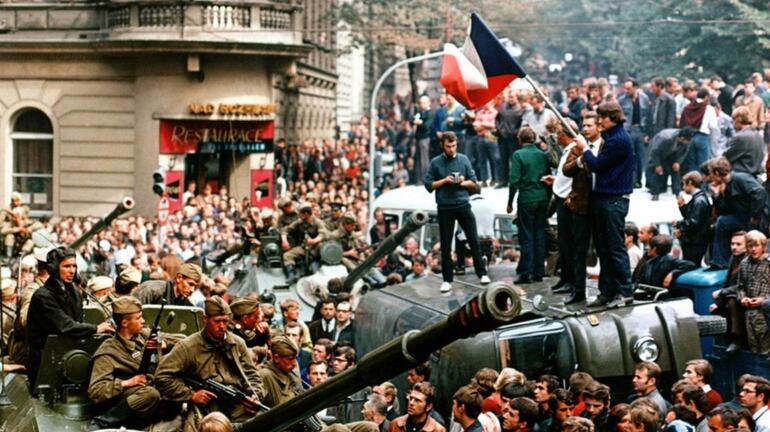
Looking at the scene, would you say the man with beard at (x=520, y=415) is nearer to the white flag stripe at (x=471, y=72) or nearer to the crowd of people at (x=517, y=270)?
the crowd of people at (x=517, y=270)

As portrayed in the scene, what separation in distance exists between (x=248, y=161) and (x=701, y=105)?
70.1 ft

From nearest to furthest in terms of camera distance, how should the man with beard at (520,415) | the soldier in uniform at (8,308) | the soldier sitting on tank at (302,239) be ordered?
the man with beard at (520,415) < the soldier in uniform at (8,308) < the soldier sitting on tank at (302,239)

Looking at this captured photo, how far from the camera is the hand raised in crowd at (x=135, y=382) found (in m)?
11.8

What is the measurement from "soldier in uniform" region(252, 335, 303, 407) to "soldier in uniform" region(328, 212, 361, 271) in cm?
879

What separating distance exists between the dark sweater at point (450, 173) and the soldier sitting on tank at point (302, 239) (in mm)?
4238

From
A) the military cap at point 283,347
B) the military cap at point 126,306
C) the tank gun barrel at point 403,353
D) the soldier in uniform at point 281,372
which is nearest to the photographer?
the tank gun barrel at point 403,353

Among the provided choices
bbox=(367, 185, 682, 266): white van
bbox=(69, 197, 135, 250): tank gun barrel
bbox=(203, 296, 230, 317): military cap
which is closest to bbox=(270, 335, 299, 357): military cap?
bbox=(203, 296, 230, 317): military cap

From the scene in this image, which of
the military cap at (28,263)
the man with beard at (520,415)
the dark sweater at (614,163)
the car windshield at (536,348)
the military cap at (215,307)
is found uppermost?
the dark sweater at (614,163)

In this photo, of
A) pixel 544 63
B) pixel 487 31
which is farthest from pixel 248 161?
pixel 487 31

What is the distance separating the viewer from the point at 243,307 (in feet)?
42.0

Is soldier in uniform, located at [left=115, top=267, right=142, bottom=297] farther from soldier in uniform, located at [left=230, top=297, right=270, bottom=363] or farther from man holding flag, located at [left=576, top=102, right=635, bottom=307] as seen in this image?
man holding flag, located at [left=576, top=102, right=635, bottom=307]

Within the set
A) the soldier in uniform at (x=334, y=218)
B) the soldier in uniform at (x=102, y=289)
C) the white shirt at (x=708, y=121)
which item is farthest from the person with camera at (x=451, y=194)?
the white shirt at (x=708, y=121)

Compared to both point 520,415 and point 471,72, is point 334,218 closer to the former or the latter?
point 471,72

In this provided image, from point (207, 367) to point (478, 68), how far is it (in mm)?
6040
